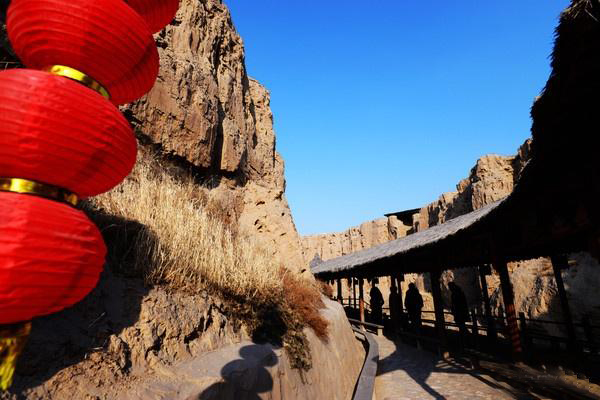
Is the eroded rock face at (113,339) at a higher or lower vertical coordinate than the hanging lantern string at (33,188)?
lower

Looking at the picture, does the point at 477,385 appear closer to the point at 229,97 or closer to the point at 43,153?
the point at 43,153

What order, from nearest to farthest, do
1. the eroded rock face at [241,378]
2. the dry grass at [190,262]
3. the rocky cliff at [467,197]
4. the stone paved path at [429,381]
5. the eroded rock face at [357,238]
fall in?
the eroded rock face at [241,378]
the dry grass at [190,262]
the stone paved path at [429,381]
the rocky cliff at [467,197]
the eroded rock face at [357,238]

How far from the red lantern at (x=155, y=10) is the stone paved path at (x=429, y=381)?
7.29 meters

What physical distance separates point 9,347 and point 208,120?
810 centimetres

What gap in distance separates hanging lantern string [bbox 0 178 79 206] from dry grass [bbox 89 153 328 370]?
5.10ft

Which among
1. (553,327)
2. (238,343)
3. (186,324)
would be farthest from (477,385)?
(553,327)

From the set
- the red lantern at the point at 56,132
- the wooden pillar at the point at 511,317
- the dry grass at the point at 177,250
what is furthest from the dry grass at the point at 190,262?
the wooden pillar at the point at 511,317

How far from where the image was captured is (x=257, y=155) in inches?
548

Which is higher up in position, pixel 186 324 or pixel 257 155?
pixel 257 155

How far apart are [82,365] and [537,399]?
289 inches

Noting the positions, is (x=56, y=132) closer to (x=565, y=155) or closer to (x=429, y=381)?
(x=565, y=155)

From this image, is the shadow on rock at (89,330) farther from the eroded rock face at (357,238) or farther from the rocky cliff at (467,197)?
the eroded rock face at (357,238)

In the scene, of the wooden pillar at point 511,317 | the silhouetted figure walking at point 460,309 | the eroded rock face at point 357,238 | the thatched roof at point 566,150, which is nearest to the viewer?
the thatched roof at point 566,150

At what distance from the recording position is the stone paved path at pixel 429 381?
20.6ft
